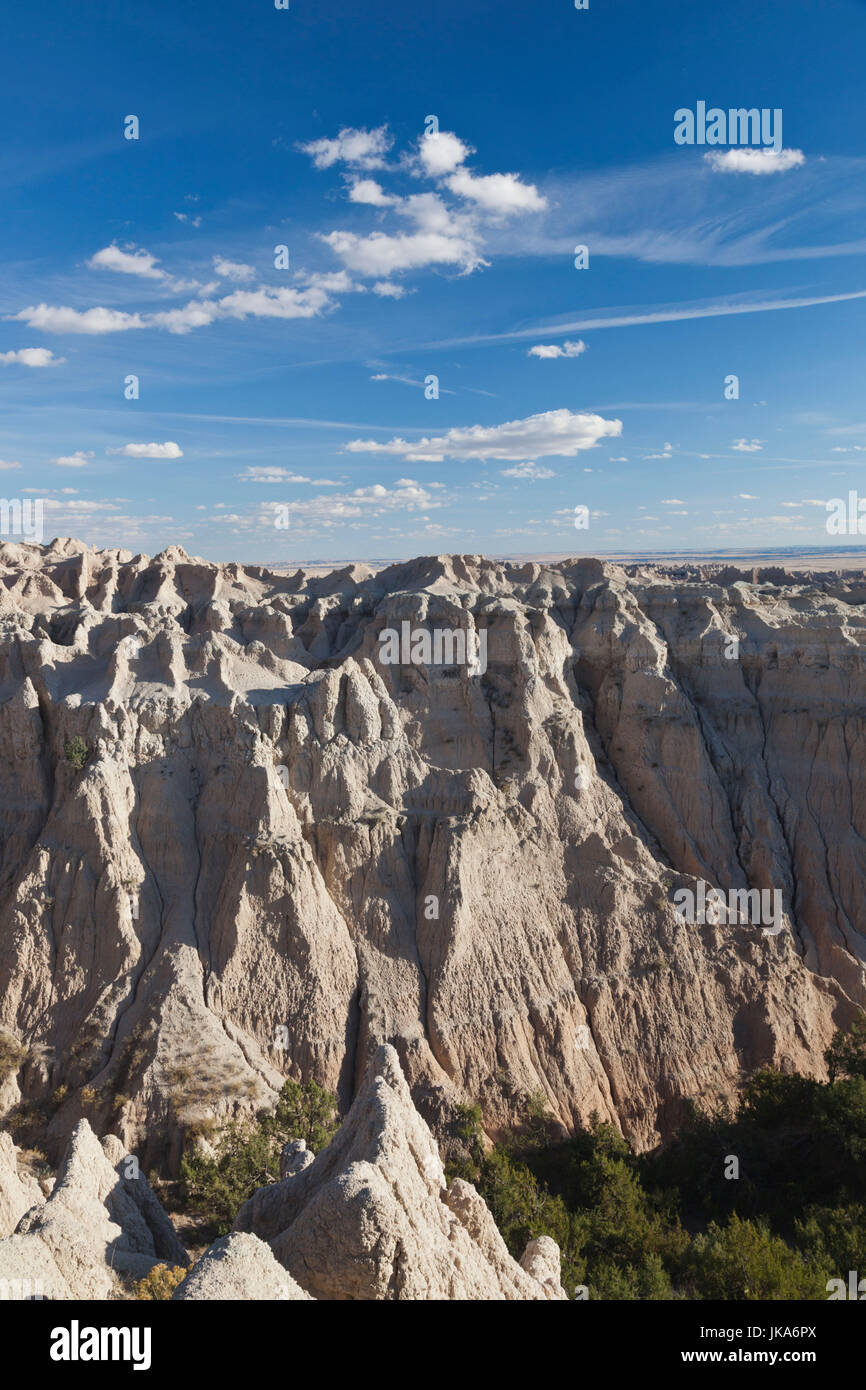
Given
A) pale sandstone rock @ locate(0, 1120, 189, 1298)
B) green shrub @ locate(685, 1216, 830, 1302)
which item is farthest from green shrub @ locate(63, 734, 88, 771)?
green shrub @ locate(685, 1216, 830, 1302)

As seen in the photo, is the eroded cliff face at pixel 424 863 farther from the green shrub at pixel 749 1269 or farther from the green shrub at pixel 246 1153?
the green shrub at pixel 749 1269

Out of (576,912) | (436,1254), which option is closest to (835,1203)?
(576,912)

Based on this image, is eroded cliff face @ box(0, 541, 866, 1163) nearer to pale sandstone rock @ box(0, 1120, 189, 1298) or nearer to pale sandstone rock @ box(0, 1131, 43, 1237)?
pale sandstone rock @ box(0, 1131, 43, 1237)

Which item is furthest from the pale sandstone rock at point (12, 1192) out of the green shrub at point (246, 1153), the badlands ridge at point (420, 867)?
the green shrub at point (246, 1153)

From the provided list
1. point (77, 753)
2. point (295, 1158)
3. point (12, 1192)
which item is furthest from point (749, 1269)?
point (77, 753)

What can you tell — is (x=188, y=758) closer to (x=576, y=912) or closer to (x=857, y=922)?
(x=576, y=912)

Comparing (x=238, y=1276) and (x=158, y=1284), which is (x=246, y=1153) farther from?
(x=238, y=1276)
